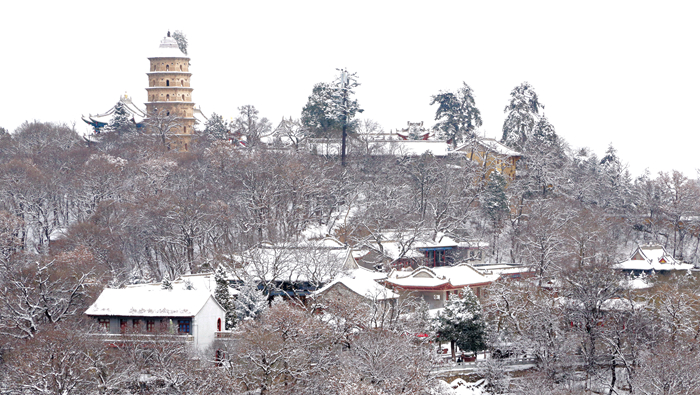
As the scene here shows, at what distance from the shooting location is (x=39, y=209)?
47.8 meters

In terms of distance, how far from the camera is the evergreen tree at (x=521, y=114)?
63312mm

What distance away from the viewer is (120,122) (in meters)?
62.8

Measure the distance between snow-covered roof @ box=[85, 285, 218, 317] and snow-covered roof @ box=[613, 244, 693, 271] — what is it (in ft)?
83.5

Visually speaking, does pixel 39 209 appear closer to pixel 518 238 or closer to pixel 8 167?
pixel 8 167

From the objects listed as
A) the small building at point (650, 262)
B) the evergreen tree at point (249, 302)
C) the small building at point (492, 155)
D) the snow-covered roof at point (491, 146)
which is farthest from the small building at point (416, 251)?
the snow-covered roof at point (491, 146)

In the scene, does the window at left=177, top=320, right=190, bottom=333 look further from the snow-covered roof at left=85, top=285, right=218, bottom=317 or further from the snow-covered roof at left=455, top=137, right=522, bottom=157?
the snow-covered roof at left=455, top=137, right=522, bottom=157

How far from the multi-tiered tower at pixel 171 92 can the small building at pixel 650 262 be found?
3450 centimetres

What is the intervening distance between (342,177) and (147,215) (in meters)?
14.1

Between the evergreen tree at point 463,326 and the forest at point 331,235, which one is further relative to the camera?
the evergreen tree at point 463,326

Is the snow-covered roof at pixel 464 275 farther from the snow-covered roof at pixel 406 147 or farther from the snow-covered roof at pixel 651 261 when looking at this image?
the snow-covered roof at pixel 406 147

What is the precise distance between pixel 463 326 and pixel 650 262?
727 inches

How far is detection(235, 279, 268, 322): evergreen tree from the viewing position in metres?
34.5

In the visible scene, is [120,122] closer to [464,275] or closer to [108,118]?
[108,118]

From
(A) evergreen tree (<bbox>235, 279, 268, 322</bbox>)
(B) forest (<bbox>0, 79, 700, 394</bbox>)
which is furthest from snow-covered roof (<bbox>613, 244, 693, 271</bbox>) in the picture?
(A) evergreen tree (<bbox>235, 279, 268, 322</bbox>)
